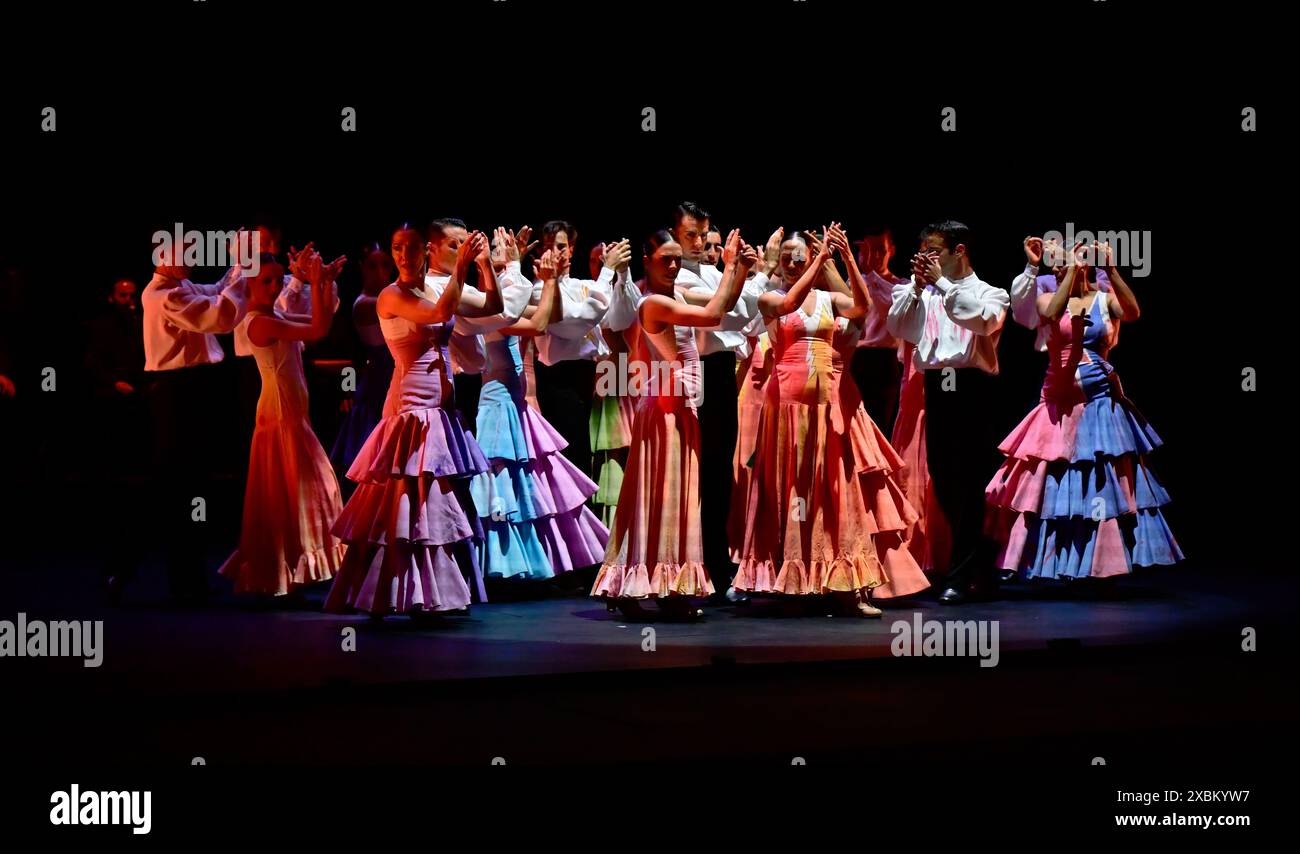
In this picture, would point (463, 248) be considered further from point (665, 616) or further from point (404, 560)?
point (665, 616)

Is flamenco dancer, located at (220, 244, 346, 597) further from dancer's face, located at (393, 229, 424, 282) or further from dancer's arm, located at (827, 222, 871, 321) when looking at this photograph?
dancer's arm, located at (827, 222, 871, 321)

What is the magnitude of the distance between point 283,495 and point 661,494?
1.78 meters

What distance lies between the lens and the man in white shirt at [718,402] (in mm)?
7379

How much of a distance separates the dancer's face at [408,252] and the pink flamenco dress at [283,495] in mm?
1090

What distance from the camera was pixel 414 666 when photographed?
18.7ft

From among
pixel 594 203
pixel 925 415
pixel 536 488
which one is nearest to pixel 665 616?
pixel 536 488

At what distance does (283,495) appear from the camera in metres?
7.39

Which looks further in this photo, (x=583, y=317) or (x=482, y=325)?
(x=583, y=317)

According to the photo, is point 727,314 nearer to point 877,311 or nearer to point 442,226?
point 877,311

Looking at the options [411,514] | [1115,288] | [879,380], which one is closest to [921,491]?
[879,380]

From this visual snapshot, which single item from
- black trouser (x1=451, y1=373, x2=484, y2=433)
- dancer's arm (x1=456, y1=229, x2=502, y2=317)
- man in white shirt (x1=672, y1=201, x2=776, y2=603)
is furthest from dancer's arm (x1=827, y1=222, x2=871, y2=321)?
black trouser (x1=451, y1=373, x2=484, y2=433)

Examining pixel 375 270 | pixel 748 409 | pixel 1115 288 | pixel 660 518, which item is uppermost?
pixel 375 270

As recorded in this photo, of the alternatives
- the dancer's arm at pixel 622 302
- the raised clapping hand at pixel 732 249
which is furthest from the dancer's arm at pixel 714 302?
the dancer's arm at pixel 622 302
